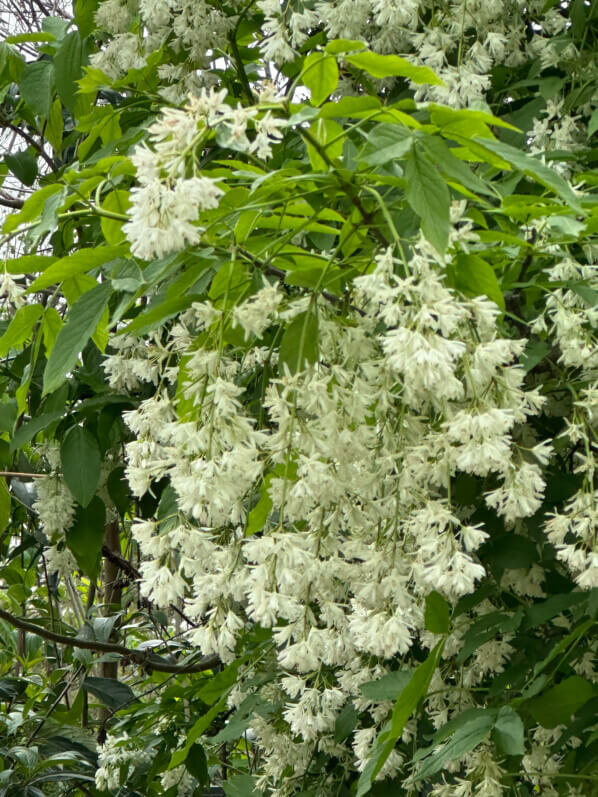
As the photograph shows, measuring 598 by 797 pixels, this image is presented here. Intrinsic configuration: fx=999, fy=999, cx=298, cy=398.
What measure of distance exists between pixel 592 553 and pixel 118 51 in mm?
1194

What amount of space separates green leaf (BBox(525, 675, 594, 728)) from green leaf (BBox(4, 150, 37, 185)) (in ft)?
4.45

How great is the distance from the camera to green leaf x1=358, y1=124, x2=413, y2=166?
768 mm

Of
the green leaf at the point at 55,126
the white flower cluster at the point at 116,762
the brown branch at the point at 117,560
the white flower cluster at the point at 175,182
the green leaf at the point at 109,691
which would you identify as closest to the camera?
the white flower cluster at the point at 175,182

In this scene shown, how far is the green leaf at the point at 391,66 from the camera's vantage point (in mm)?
797

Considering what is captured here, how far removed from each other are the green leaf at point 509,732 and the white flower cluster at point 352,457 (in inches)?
8.7

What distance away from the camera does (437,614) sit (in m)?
1.13

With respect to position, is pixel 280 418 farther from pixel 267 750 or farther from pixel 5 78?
pixel 5 78

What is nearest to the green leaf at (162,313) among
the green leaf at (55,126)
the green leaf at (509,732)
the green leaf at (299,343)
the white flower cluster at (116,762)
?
the green leaf at (299,343)

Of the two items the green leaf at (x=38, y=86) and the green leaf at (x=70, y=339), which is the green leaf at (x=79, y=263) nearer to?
the green leaf at (x=70, y=339)

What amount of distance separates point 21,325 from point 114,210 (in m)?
0.17

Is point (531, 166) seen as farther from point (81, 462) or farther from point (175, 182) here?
point (81, 462)

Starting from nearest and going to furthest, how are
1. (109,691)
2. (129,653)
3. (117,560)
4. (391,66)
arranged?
(391,66), (129,653), (109,691), (117,560)

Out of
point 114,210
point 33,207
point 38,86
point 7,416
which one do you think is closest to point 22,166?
point 38,86

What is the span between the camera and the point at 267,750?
1.72m
